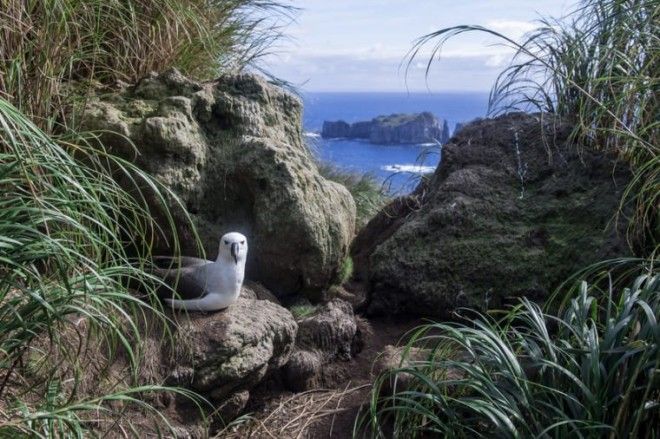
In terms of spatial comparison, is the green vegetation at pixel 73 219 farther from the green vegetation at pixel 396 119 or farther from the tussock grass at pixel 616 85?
the green vegetation at pixel 396 119

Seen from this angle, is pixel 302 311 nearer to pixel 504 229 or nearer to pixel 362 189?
pixel 504 229

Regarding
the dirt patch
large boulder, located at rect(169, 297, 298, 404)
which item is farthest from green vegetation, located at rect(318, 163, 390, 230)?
large boulder, located at rect(169, 297, 298, 404)

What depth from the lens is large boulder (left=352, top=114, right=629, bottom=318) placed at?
423cm

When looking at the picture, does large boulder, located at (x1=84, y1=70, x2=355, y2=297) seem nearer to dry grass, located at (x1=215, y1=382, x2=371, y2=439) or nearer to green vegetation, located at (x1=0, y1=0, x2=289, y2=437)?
green vegetation, located at (x1=0, y1=0, x2=289, y2=437)

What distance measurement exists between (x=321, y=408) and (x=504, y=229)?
53.1 inches

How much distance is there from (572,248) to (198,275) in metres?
1.80

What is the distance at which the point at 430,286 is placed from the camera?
4309 millimetres

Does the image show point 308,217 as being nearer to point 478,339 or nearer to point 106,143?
point 106,143

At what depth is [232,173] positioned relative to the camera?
4371mm

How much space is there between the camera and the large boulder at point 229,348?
11.8 ft

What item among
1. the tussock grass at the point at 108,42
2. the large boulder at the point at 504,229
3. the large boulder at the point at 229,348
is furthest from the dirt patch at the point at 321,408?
the tussock grass at the point at 108,42

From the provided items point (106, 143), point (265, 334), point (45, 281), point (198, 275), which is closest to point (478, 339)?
point (265, 334)

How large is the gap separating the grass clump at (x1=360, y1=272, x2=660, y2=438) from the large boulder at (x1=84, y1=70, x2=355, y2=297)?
1.27 meters

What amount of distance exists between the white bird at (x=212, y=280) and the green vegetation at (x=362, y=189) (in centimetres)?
296
